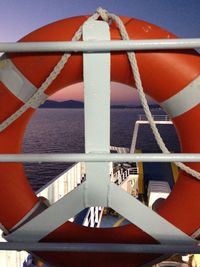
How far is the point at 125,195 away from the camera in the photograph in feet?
3.32

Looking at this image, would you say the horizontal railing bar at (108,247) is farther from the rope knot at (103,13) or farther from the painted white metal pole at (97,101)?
the rope knot at (103,13)

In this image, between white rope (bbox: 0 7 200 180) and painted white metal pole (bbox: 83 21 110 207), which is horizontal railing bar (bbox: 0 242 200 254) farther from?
white rope (bbox: 0 7 200 180)

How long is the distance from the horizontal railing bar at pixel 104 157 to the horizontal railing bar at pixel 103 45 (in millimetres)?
327

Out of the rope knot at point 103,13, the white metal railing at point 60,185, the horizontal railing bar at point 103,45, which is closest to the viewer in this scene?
the horizontal railing bar at point 103,45

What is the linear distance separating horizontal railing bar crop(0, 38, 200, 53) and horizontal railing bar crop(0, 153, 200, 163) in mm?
327

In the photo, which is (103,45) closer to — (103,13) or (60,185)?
(103,13)

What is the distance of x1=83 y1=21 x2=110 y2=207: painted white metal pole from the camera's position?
0.91 m

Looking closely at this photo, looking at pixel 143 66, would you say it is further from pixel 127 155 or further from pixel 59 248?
pixel 59 248

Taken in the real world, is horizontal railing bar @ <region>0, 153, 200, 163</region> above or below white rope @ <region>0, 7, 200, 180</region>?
below

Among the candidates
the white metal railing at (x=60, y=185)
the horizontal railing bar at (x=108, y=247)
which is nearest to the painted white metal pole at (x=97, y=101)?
the horizontal railing bar at (x=108, y=247)

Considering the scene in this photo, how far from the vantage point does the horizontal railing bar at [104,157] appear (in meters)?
0.89

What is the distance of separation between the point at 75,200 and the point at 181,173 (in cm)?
45

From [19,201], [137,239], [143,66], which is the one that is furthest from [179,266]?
[143,66]

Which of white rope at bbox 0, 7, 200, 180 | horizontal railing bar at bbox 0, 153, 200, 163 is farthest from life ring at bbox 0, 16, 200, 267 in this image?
horizontal railing bar at bbox 0, 153, 200, 163
